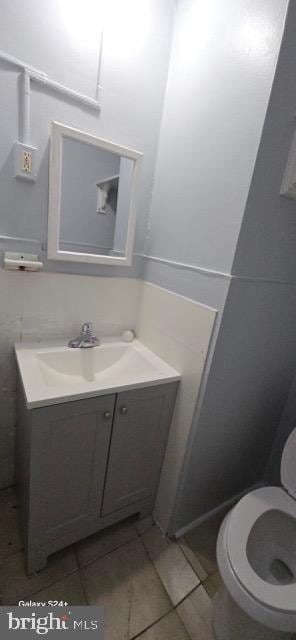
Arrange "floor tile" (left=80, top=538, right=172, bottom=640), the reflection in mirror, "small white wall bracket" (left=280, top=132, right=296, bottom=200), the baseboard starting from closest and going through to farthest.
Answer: "small white wall bracket" (left=280, top=132, right=296, bottom=200) → "floor tile" (left=80, top=538, right=172, bottom=640) → the reflection in mirror → the baseboard

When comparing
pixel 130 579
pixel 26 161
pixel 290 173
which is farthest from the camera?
pixel 130 579

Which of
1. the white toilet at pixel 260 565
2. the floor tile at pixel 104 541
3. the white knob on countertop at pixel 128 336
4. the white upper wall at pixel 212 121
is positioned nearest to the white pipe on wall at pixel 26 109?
the white upper wall at pixel 212 121

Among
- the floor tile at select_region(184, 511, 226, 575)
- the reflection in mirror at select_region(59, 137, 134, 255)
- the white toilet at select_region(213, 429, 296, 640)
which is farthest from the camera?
the floor tile at select_region(184, 511, 226, 575)

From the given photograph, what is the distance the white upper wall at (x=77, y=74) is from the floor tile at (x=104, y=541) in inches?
50.0

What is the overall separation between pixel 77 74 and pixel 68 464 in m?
1.49

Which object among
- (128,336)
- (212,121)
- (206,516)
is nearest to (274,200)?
(212,121)

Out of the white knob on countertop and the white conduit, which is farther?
the white knob on countertop

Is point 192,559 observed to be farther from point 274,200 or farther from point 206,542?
point 274,200

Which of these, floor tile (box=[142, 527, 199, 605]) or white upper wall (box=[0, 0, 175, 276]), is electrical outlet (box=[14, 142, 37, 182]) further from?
floor tile (box=[142, 527, 199, 605])

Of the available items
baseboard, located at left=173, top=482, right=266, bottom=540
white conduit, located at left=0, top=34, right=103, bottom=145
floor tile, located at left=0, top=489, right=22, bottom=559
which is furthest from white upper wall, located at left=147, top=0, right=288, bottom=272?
floor tile, located at left=0, top=489, right=22, bottom=559

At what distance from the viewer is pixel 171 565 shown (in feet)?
3.89

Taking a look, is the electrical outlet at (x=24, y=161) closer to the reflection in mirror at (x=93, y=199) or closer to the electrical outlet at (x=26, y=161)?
the electrical outlet at (x=26, y=161)

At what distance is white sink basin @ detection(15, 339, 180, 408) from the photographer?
0.90 metres

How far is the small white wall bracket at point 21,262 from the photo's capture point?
1.02m
